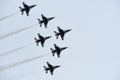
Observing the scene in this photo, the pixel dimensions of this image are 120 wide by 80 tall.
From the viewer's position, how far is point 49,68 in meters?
98.3

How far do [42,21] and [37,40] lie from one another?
13.4 ft

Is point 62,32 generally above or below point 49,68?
above

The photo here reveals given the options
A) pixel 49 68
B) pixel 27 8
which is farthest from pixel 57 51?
pixel 27 8

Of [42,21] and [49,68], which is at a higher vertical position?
[42,21]

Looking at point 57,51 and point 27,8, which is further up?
point 27,8

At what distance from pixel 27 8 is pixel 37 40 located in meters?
7.20

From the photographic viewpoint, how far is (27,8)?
330 feet

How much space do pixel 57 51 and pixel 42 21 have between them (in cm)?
682

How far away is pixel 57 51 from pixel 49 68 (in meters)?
3.79

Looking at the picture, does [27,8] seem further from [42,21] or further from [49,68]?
[49,68]

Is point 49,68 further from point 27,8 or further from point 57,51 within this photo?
point 27,8

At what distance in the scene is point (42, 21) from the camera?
9956 centimetres

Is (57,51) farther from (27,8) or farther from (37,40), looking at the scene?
(27,8)

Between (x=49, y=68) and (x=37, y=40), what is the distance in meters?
6.11
